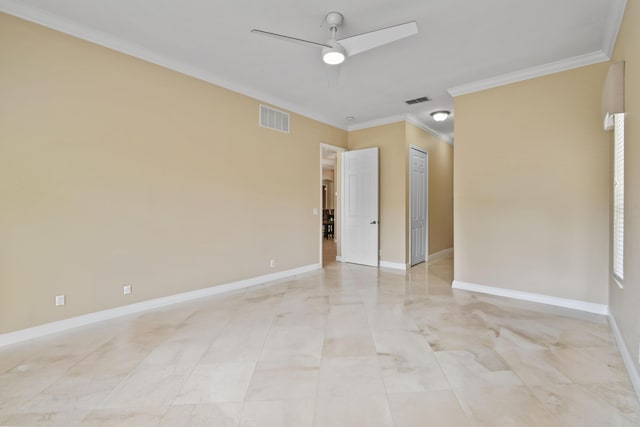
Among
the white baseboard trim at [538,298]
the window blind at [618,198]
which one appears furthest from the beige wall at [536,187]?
the window blind at [618,198]

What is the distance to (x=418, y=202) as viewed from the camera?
6.06m

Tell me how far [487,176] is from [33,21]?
17.4 ft

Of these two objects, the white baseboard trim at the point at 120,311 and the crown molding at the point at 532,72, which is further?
the crown molding at the point at 532,72

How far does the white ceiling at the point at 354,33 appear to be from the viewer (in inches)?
101

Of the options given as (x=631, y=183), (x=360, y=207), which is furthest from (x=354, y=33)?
(x=360, y=207)

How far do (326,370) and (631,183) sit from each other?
2.76 m

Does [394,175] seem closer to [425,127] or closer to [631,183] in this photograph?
[425,127]

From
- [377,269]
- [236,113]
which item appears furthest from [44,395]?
[377,269]

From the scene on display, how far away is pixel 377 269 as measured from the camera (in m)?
5.55

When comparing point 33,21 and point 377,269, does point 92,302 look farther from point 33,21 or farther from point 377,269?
point 377,269

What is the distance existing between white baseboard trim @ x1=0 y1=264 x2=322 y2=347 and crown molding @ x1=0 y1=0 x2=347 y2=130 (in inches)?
111

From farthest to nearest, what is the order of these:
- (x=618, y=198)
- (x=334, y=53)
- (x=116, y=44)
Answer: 1. (x=116, y=44)
2. (x=618, y=198)
3. (x=334, y=53)

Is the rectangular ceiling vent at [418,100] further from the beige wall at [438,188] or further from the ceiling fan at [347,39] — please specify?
the ceiling fan at [347,39]

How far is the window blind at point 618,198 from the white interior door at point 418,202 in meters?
3.02
